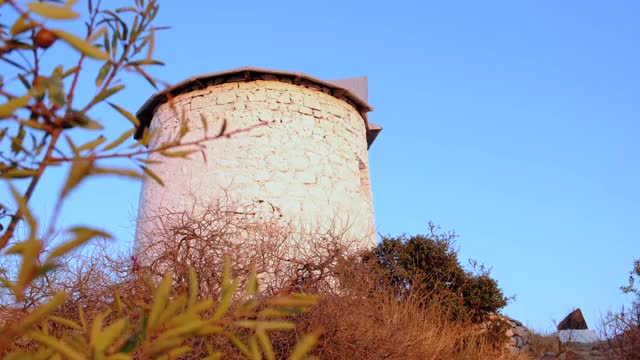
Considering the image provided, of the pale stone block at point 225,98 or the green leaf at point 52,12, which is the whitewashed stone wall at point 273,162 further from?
the green leaf at point 52,12

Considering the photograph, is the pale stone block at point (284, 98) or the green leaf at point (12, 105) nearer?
the green leaf at point (12, 105)

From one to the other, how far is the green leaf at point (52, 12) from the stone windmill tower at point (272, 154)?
790cm

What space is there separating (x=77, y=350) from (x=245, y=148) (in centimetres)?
856

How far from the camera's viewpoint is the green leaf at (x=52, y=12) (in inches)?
32.4

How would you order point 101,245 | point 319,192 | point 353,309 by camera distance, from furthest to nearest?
point 319,192, point 101,245, point 353,309

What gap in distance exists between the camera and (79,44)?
0.92 meters

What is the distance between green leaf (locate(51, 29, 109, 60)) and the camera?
922 millimetres

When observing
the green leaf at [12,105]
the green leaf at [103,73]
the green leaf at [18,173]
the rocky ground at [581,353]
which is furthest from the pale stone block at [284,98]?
the green leaf at [12,105]

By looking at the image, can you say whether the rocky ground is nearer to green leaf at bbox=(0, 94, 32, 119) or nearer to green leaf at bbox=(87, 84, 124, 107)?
green leaf at bbox=(87, 84, 124, 107)

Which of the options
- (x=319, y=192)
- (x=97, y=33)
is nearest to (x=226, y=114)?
(x=319, y=192)

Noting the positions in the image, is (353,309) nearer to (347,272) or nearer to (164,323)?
(347,272)

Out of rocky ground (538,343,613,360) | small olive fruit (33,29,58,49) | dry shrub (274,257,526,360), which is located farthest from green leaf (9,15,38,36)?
rocky ground (538,343,613,360)

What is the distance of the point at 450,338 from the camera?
6.79m

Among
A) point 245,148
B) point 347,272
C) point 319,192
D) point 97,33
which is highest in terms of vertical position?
point 245,148
